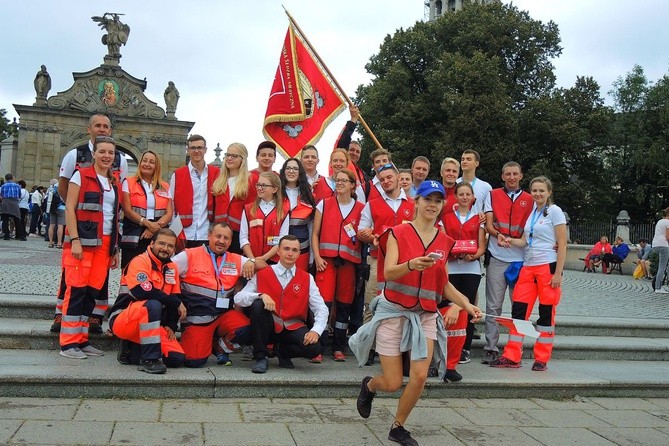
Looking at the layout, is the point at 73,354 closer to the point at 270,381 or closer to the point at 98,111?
the point at 270,381

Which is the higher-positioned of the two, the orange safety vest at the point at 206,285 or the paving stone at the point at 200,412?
the orange safety vest at the point at 206,285

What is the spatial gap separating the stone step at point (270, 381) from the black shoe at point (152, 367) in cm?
8

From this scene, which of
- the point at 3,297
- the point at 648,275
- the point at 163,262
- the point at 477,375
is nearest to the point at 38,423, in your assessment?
the point at 163,262

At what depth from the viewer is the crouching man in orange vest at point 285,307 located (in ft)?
20.8

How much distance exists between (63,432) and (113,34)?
130ft

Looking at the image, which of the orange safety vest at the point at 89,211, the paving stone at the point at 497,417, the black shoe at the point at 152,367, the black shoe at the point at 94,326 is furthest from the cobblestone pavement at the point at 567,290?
the paving stone at the point at 497,417

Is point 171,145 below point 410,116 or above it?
below

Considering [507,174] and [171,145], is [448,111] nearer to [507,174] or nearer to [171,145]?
[171,145]

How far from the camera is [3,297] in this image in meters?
7.74

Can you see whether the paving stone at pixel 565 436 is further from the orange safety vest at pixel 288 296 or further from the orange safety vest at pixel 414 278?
the orange safety vest at pixel 288 296

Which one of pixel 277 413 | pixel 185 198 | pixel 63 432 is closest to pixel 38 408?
pixel 63 432

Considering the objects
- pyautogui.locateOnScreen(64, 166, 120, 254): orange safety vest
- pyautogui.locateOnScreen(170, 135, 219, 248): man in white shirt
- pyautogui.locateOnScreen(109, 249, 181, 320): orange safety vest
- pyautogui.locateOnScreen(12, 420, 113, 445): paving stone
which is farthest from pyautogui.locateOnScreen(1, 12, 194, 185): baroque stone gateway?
pyautogui.locateOnScreen(12, 420, 113, 445): paving stone

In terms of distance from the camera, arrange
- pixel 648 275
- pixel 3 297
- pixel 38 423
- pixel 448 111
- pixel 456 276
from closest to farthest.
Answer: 1. pixel 38 423
2. pixel 456 276
3. pixel 3 297
4. pixel 648 275
5. pixel 448 111

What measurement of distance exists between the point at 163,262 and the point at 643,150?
42.1 metres
